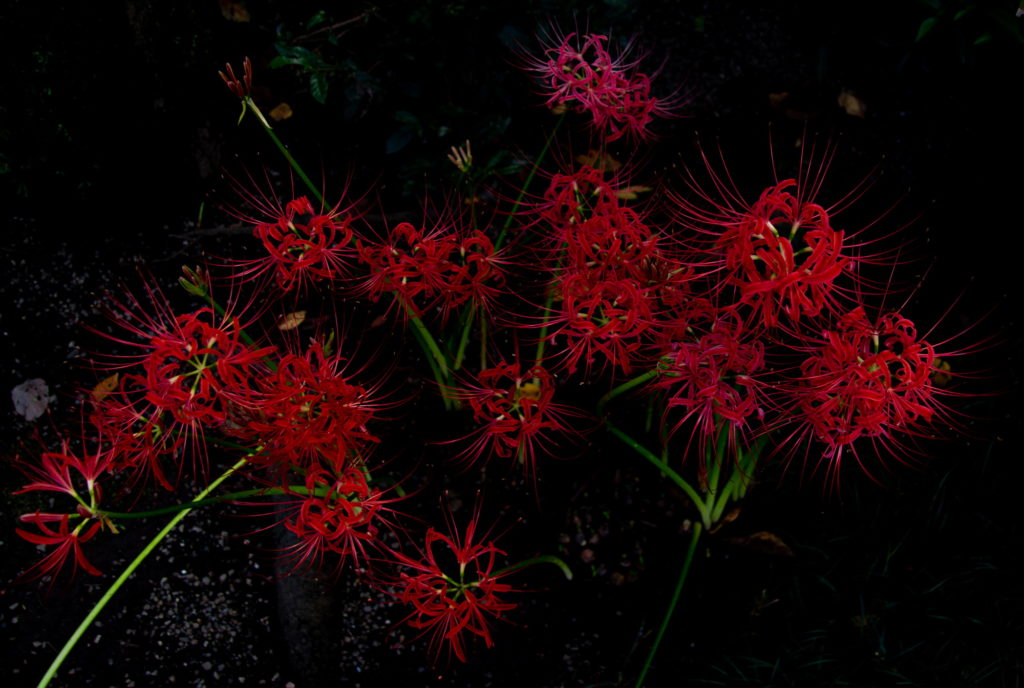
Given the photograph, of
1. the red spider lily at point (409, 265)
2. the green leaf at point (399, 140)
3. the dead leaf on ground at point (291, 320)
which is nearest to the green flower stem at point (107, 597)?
the red spider lily at point (409, 265)

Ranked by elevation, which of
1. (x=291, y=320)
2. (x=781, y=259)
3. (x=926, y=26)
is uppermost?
(x=926, y=26)

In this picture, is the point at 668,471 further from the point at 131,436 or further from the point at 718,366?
the point at 131,436

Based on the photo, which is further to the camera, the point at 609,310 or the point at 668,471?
the point at 668,471

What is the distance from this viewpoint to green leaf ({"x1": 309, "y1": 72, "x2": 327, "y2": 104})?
190 centimetres

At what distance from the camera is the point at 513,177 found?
6.33ft

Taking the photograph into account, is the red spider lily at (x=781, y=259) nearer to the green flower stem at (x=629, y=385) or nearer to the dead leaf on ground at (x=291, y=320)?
the green flower stem at (x=629, y=385)

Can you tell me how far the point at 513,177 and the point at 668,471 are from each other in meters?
0.94

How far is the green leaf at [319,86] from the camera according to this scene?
1.90 metres

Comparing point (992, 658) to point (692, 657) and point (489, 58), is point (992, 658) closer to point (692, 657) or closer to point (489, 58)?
point (692, 657)

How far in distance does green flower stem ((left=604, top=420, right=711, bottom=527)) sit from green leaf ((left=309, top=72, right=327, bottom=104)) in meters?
1.20

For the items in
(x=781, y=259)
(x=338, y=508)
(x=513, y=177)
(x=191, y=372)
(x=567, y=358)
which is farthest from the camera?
(x=513, y=177)

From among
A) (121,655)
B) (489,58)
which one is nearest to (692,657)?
(121,655)

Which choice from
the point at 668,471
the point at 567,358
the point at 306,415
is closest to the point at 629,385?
the point at 567,358

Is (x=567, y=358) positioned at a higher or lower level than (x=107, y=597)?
higher
